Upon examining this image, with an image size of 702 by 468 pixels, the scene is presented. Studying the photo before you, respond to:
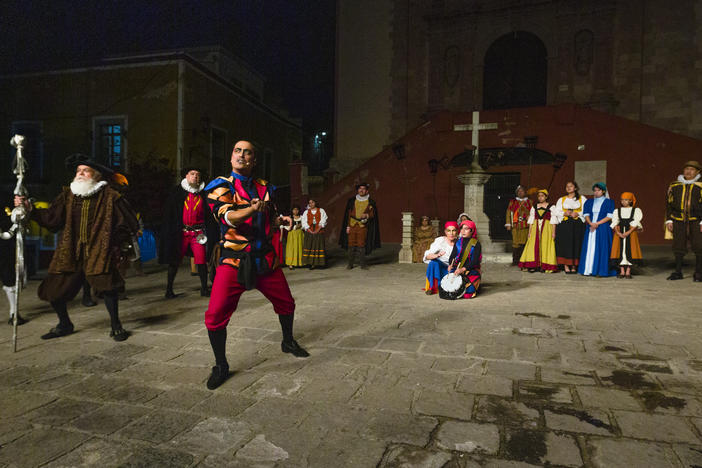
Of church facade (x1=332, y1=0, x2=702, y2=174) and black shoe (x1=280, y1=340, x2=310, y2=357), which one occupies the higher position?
church facade (x1=332, y1=0, x2=702, y2=174)

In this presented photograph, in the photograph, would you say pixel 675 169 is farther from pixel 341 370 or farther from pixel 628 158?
pixel 341 370

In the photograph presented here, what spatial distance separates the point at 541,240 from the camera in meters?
9.40

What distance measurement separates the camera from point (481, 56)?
1878 centimetres

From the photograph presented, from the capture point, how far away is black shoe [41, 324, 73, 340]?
4.44m

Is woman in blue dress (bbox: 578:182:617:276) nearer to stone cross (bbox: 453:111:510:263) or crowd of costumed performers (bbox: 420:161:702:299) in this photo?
crowd of costumed performers (bbox: 420:161:702:299)

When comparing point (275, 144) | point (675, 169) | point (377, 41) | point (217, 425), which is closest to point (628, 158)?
point (675, 169)

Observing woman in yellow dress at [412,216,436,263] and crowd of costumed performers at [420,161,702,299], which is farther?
woman in yellow dress at [412,216,436,263]

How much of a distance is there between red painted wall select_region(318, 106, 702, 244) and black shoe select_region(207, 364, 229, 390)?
1235cm

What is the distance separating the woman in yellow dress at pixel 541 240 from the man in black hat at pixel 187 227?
623cm

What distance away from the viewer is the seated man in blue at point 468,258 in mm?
6449

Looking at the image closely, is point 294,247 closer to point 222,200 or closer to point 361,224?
point 361,224

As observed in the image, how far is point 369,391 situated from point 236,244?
138 cm

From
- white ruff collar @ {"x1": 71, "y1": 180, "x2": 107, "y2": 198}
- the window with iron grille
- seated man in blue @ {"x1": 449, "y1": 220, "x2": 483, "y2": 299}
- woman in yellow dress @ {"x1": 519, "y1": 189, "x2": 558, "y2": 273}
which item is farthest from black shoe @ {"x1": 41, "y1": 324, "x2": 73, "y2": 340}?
the window with iron grille

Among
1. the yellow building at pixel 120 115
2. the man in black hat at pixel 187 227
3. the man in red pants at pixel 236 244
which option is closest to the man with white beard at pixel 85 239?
the man in red pants at pixel 236 244
